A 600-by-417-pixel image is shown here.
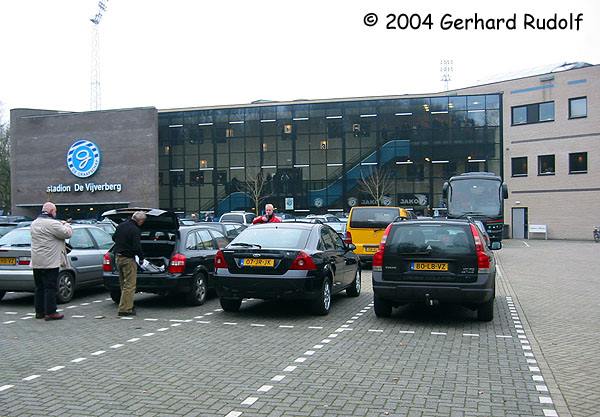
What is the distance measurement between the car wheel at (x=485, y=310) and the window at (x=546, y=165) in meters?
36.2

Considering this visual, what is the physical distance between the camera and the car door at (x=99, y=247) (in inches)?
488

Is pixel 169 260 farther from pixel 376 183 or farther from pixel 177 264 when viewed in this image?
pixel 376 183

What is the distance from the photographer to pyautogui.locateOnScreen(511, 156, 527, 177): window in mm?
44188

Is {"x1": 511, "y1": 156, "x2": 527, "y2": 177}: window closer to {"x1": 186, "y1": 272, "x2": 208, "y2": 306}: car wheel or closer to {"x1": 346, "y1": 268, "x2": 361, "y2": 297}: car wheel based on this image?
Answer: {"x1": 346, "y1": 268, "x2": 361, "y2": 297}: car wheel

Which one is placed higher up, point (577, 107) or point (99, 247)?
point (577, 107)

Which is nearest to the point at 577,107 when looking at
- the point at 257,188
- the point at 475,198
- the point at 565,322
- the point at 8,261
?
the point at 475,198

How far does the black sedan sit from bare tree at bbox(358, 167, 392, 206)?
39.6 metres

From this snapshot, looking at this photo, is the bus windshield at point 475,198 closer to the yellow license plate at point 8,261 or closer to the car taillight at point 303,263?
the car taillight at point 303,263

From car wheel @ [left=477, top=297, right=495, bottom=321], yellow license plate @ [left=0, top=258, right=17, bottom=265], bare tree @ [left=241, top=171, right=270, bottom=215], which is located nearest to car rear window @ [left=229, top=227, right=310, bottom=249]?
car wheel @ [left=477, top=297, right=495, bottom=321]

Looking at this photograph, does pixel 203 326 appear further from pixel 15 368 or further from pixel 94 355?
pixel 15 368

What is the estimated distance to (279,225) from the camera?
35.1 ft

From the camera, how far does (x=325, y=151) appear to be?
53.0 metres

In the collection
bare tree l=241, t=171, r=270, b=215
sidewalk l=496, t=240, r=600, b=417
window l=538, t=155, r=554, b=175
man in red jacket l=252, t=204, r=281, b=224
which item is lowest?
sidewalk l=496, t=240, r=600, b=417

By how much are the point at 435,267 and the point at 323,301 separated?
6.29ft
